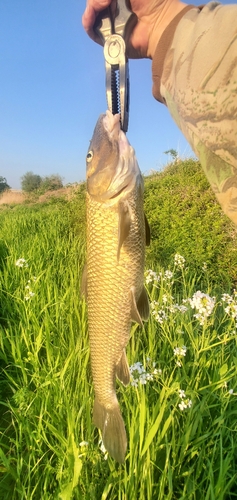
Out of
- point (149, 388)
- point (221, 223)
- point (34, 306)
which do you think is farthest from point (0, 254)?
point (149, 388)

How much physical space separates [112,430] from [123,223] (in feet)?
2.72

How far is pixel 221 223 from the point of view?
4867 mm

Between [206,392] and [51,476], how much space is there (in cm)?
92

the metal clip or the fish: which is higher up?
the metal clip

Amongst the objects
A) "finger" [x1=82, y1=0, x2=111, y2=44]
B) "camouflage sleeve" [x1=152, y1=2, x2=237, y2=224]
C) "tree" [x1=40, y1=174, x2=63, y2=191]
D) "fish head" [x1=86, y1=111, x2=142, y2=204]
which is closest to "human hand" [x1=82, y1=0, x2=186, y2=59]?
"finger" [x1=82, y1=0, x2=111, y2=44]

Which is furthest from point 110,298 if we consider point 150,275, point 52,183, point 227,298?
point 52,183

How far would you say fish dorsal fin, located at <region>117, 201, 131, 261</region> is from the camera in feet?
4.13

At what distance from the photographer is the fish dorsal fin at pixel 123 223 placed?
49.6 inches

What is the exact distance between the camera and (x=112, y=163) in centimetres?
140

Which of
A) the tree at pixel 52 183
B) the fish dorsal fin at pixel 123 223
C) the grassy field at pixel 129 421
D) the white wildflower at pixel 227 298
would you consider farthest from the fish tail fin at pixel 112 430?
the tree at pixel 52 183

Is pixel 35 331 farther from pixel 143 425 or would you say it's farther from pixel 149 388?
pixel 143 425

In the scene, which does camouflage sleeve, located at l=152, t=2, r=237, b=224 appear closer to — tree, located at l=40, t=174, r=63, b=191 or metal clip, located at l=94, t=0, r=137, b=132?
metal clip, located at l=94, t=0, r=137, b=132

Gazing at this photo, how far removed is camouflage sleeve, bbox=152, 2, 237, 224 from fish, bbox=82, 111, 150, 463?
0.88 feet

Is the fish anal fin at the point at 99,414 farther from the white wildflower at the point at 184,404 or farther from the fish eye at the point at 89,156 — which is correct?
the fish eye at the point at 89,156
